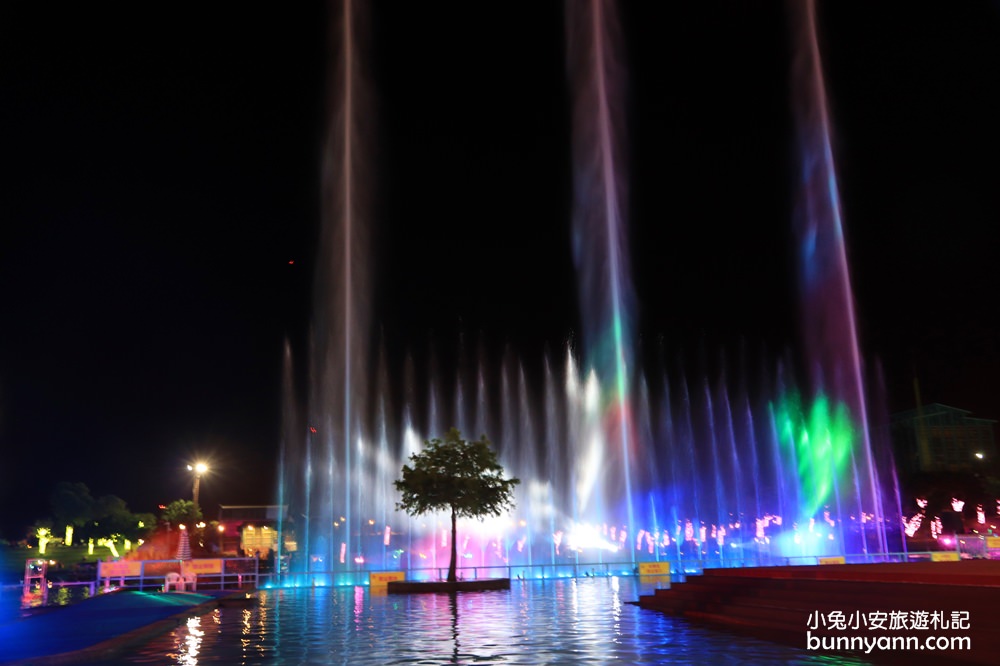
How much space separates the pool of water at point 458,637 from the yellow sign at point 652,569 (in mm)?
13708

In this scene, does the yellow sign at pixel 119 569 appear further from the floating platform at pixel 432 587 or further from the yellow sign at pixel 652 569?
the yellow sign at pixel 652 569

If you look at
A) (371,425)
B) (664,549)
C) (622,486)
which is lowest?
(664,549)

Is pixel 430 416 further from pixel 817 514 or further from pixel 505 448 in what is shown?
pixel 817 514

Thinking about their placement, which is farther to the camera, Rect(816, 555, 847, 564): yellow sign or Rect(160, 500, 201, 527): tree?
Rect(160, 500, 201, 527): tree

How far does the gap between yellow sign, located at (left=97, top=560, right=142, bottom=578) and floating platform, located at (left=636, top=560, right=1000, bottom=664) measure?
21627 millimetres

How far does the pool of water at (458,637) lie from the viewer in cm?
1066

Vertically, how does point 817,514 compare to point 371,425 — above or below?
below

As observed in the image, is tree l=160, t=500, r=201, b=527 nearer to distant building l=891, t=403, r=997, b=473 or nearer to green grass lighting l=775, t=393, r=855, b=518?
green grass lighting l=775, t=393, r=855, b=518

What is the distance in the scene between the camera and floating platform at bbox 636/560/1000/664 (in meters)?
9.78

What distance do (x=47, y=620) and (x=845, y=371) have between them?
39027 mm

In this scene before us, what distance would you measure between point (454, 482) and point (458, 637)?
17615mm

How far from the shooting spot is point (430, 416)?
1827 inches

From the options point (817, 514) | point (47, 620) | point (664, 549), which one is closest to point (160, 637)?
point (47, 620)

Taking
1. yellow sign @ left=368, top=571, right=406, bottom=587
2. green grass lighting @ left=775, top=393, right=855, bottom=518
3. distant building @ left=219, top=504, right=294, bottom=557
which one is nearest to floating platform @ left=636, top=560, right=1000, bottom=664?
yellow sign @ left=368, top=571, right=406, bottom=587
